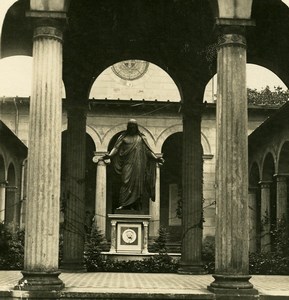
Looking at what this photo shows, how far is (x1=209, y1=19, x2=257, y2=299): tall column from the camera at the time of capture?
1184 centimetres

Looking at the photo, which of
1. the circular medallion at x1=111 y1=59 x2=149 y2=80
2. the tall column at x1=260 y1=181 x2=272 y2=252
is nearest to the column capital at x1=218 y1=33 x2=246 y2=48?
the tall column at x1=260 y1=181 x2=272 y2=252

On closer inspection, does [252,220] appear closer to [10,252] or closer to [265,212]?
[265,212]

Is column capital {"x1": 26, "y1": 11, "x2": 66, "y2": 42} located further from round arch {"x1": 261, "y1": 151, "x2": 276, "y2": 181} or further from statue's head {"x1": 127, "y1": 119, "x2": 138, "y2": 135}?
round arch {"x1": 261, "y1": 151, "x2": 276, "y2": 181}

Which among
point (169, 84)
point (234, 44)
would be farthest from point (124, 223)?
point (169, 84)

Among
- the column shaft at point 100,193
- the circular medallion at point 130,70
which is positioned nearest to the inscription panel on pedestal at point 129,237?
the column shaft at point 100,193

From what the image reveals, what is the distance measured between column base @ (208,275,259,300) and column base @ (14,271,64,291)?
289 cm

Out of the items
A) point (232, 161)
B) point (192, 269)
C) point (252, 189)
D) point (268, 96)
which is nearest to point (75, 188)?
point (192, 269)

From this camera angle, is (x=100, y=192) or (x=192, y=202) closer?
(x=192, y=202)

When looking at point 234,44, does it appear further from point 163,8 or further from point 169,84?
point 169,84

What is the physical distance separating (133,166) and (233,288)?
7265 millimetres

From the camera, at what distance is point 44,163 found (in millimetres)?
11938

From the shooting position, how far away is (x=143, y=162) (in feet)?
60.5

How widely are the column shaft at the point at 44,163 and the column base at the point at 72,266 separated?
18.5 ft

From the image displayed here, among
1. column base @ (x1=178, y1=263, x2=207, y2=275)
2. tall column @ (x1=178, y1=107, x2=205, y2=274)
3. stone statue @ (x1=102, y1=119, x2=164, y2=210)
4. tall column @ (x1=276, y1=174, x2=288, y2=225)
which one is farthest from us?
tall column @ (x1=276, y1=174, x2=288, y2=225)
